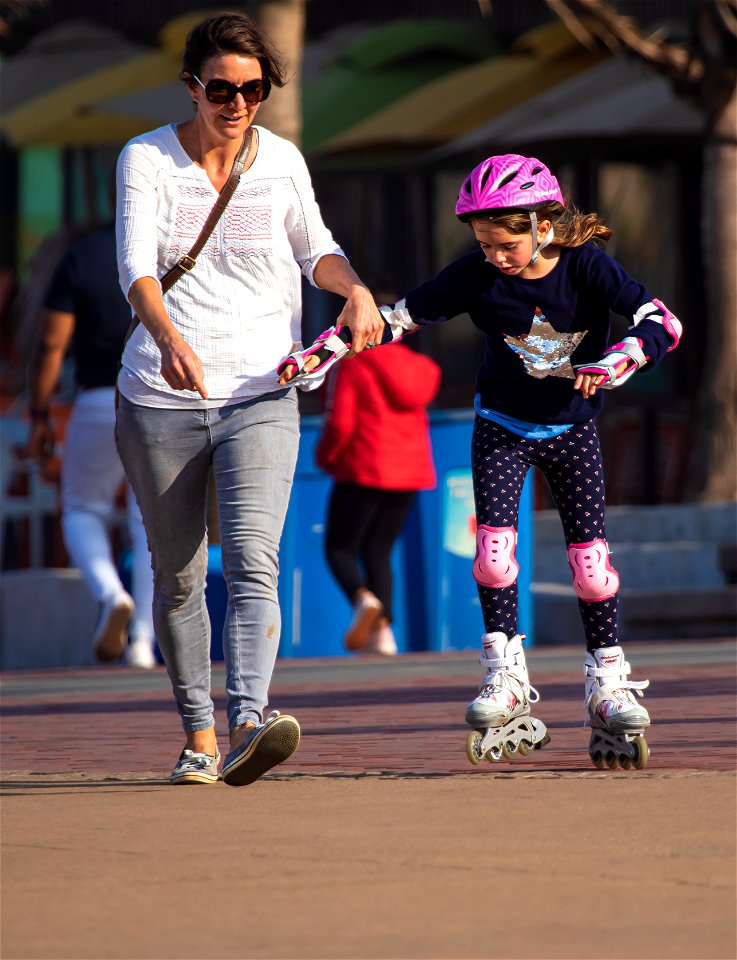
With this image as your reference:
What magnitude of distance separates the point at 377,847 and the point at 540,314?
183cm

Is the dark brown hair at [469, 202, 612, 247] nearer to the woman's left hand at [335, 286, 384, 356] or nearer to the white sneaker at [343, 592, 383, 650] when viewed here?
the woman's left hand at [335, 286, 384, 356]

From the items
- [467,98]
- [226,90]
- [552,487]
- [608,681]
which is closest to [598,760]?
[608,681]

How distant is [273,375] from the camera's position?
5.24 m

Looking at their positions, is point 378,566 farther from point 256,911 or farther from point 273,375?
point 256,911

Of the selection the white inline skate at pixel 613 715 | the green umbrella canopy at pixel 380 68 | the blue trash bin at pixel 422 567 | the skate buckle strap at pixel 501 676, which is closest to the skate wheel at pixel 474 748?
the skate buckle strap at pixel 501 676

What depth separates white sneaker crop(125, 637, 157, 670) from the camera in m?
9.48

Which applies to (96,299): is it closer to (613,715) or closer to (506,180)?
(506,180)

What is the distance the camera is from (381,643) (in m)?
10.0

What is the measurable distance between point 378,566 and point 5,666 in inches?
101

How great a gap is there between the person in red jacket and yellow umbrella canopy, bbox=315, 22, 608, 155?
21.0 feet

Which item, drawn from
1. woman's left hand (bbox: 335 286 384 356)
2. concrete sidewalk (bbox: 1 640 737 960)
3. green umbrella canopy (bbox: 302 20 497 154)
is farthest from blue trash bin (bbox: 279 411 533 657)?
green umbrella canopy (bbox: 302 20 497 154)

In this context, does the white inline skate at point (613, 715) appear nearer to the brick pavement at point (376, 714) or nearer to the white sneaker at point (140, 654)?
the brick pavement at point (376, 714)

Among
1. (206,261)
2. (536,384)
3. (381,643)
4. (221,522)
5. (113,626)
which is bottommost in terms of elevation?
(381,643)

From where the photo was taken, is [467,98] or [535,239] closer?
[535,239]
